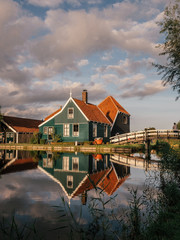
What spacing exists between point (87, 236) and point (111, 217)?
1112 mm

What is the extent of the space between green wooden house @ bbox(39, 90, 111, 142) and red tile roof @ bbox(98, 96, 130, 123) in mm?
3561

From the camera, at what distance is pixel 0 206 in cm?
615

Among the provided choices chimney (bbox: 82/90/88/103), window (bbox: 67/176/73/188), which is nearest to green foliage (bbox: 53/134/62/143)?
chimney (bbox: 82/90/88/103)

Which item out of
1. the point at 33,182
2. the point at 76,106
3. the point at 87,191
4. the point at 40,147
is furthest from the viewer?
the point at 76,106

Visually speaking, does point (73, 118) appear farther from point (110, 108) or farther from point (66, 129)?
point (110, 108)

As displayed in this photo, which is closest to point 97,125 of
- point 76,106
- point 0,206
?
point 76,106

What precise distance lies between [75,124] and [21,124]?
1390 cm

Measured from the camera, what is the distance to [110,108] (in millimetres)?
37844

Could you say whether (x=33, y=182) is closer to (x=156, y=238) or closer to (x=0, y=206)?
(x=0, y=206)

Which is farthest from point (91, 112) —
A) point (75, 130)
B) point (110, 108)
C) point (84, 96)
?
point (110, 108)

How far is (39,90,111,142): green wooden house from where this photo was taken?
97.2ft

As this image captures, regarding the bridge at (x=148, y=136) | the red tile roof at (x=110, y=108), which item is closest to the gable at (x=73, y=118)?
the bridge at (x=148, y=136)

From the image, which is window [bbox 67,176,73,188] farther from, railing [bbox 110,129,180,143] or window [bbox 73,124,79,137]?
window [bbox 73,124,79,137]

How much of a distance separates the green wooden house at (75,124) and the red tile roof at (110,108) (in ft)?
11.7
